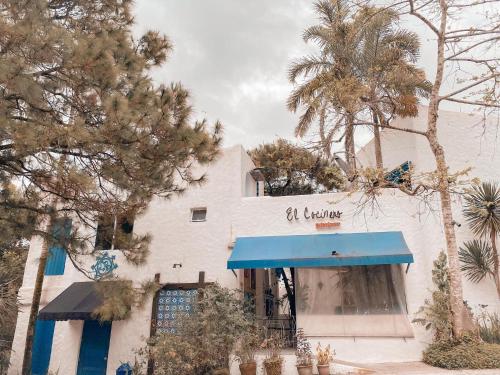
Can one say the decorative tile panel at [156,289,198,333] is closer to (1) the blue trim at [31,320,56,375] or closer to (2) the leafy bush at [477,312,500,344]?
(1) the blue trim at [31,320,56,375]

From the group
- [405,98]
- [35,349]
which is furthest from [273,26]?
[35,349]

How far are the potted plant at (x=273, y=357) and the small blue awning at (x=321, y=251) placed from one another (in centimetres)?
216

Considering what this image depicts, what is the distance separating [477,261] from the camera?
1228 centimetres

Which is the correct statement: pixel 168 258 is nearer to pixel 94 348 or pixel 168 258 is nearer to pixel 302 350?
pixel 94 348

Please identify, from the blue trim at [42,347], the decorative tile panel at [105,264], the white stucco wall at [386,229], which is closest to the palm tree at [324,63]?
the white stucco wall at [386,229]

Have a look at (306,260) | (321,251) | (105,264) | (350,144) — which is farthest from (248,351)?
(350,144)

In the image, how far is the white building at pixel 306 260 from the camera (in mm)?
11844

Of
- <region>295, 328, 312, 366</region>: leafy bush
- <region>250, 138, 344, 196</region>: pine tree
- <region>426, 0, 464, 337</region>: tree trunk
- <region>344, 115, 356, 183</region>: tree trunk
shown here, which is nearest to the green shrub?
<region>426, 0, 464, 337</region>: tree trunk

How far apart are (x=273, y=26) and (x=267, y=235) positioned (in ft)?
23.2

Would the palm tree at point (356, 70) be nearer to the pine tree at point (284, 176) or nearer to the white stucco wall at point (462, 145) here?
the white stucco wall at point (462, 145)

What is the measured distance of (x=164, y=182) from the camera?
9477 mm

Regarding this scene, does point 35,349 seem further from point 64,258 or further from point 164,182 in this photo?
point 164,182

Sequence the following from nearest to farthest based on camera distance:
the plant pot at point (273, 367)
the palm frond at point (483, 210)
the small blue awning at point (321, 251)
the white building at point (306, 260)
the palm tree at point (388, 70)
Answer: the plant pot at point (273, 367)
the small blue awning at point (321, 251)
the white building at point (306, 260)
the palm frond at point (483, 210)
the palm tree at point (388, 70)

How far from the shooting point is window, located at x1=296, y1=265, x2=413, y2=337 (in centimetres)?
1191
